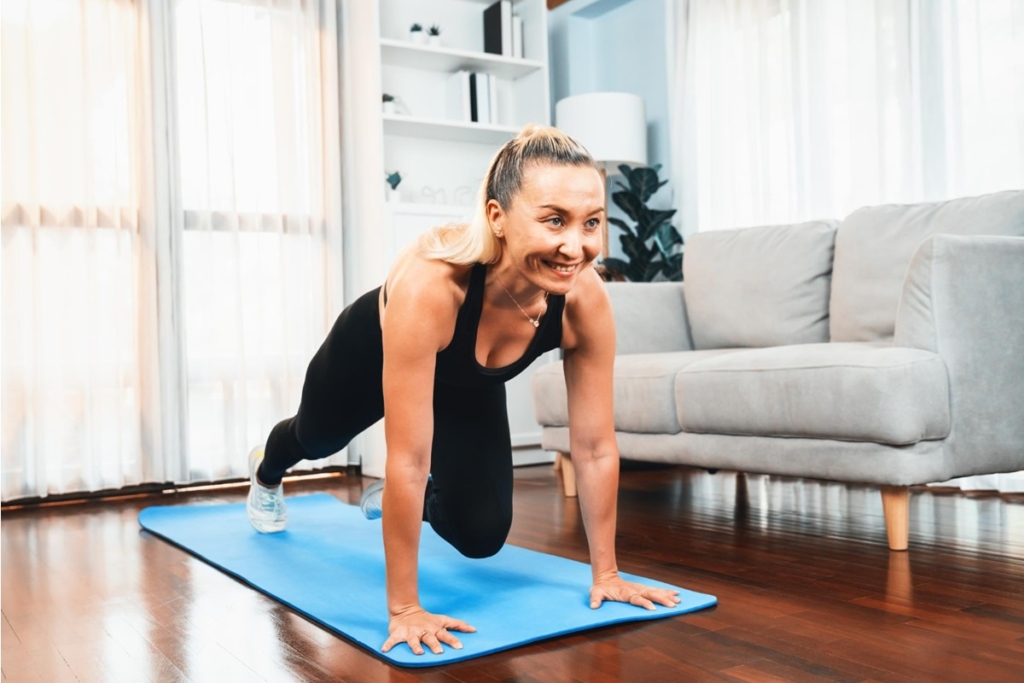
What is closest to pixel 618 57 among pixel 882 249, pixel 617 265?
pixel 617 265

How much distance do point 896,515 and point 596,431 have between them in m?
0.86

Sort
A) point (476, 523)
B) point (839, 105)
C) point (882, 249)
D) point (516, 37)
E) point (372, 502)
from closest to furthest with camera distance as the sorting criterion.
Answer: point (476, 523), point (372, 502), point (882, 249), point (839, 105), point (516, 37)

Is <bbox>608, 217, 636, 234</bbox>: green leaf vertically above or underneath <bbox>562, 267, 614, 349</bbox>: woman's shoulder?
above

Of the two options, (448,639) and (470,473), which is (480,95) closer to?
(470,473)

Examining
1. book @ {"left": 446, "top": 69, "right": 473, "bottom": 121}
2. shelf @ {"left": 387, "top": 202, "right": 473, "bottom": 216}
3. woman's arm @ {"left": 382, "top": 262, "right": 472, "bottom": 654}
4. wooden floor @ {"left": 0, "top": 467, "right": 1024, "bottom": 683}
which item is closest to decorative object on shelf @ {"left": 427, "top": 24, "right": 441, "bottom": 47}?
book @ {"left": 446, "top": 69, "right": 473, "bottom": 121}

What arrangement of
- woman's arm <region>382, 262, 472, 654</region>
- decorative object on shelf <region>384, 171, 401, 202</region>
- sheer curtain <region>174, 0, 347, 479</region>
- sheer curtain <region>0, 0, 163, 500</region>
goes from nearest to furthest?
woman's arm <region>382, 262, 472, 654</region> < sheer curtain <region>0, 0, 163, 500</region> < sheer curtain <region>174, 0, 347, 479</region> < decorative object on shelf <region>384, 171, 401, 202</region>

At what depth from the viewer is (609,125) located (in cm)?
429

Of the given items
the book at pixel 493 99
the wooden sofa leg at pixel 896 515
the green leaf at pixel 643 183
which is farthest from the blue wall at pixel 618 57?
the wooden sofa leg at pixel 896 515

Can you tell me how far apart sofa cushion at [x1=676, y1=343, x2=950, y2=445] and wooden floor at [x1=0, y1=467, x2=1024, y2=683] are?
28 cm

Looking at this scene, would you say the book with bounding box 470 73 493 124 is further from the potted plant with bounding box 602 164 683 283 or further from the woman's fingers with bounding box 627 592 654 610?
the woman's fingers with bounding box 627 592 654 610

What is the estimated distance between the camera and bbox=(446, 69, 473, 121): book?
179 inches

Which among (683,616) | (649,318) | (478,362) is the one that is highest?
(649,318)

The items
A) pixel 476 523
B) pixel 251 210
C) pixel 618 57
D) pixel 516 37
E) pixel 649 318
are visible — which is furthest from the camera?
pixel 618 57

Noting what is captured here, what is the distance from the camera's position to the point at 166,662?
154 cm
